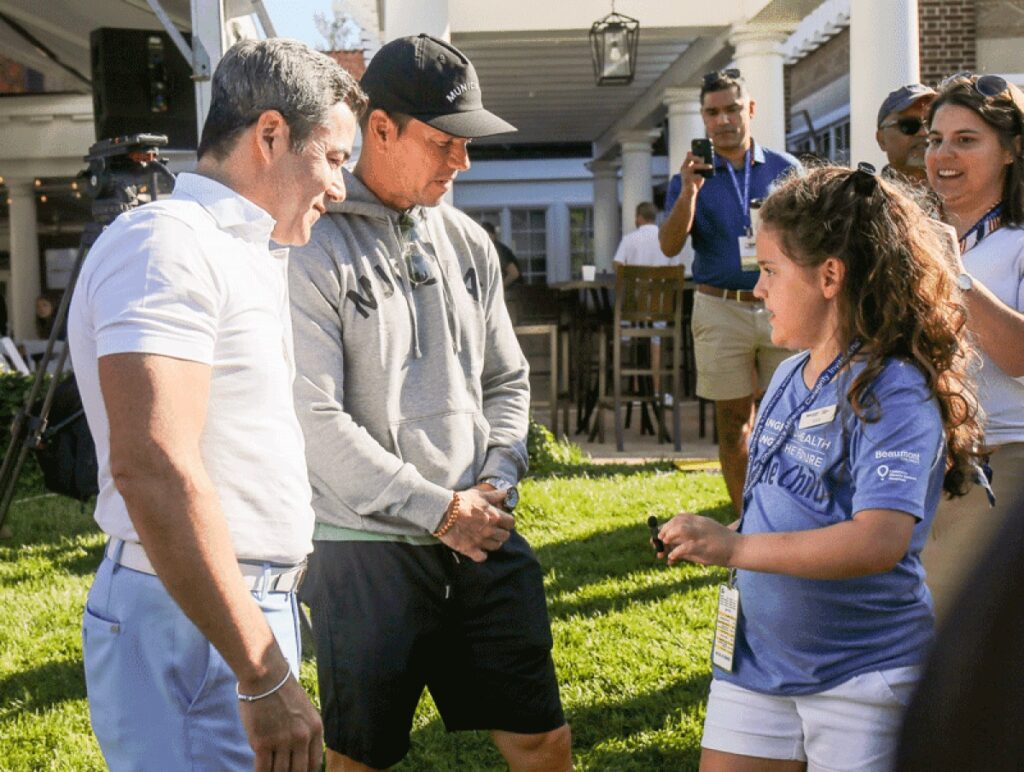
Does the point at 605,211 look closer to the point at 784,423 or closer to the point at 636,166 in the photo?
the point at 636,166

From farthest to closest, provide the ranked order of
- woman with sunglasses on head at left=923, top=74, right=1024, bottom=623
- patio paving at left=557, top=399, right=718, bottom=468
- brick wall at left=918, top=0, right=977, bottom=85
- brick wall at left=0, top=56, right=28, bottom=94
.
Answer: brick wall at left=0, top=56, right=28, bottom=94, brick wall at left=918, top=0, right=977, bottom=85, patio paving at left=557, top=399, right=718, bottom=468, woman with sunglasses on head at left=923, top=74, right=1024, bottom=623

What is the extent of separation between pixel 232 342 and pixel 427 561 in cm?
101

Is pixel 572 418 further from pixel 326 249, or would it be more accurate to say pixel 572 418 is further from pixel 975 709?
pixel 975 709

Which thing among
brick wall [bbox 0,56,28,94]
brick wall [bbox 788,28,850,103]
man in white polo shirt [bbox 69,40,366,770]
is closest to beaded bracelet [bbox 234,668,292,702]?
man in white polo shirt [bbox 69,40,366,770]

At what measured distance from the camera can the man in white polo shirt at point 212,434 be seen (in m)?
1.69

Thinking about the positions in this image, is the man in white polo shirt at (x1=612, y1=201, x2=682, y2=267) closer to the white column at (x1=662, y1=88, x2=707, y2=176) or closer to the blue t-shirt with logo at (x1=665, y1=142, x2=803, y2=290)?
the white column at (x1=662, y1=88, x2=707, y2=176)

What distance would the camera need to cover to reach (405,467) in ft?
8.57

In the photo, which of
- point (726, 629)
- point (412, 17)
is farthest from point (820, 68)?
point (726, 629)

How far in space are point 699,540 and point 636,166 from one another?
18879 millimetres

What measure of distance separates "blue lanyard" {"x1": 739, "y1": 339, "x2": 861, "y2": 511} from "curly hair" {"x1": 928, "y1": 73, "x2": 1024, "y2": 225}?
98 centimetres

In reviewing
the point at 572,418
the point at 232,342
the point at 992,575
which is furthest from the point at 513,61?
the point at 992,575

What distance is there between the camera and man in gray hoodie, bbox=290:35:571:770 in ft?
8.59

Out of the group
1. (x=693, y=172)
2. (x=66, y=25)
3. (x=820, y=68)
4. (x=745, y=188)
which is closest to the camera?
(x=693, y=172)

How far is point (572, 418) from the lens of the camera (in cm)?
1341
